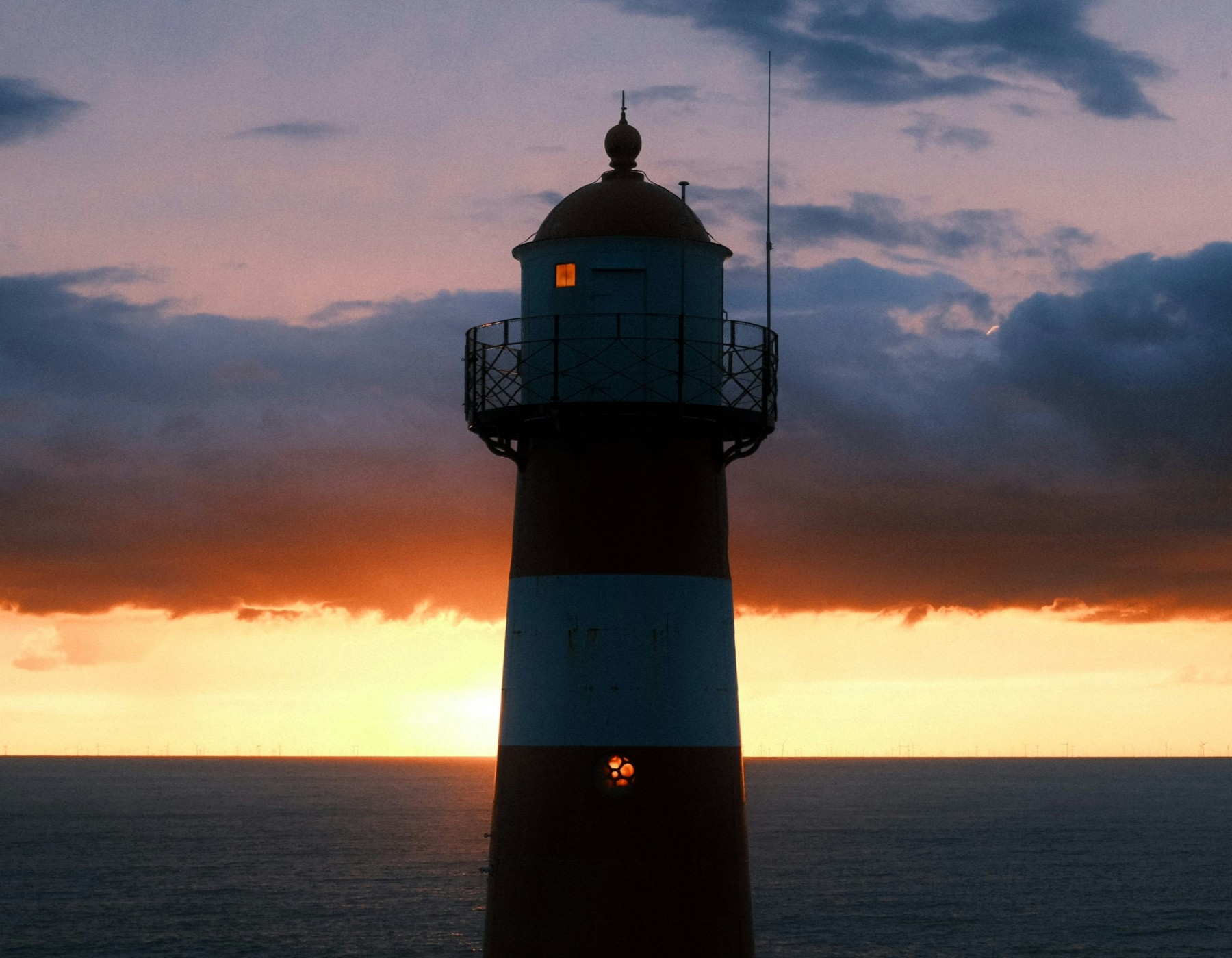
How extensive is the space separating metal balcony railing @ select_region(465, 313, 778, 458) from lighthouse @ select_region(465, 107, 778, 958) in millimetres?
25

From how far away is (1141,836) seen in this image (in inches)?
6816

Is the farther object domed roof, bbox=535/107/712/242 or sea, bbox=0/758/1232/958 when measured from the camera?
sea, bbox=0/758/1232/958

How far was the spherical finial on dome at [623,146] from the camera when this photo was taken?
19.5 metres

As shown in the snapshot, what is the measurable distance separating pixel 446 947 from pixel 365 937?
6.48 meters

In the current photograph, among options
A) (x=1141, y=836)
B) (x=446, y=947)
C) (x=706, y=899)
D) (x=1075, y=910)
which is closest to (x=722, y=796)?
(x=706, y=899)

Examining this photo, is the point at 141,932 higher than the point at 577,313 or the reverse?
the reverse

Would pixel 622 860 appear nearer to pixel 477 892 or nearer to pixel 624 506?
pixel 624 506

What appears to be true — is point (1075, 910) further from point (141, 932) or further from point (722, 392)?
point (722, 392)

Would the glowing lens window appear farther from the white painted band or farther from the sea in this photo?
the sea

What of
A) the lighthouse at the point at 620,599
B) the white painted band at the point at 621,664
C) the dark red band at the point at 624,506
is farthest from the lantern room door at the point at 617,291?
the white painted band at the point at 621,664

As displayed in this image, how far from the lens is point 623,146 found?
1953 centimetres

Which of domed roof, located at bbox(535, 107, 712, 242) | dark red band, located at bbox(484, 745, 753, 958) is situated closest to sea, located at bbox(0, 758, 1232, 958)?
dark red band, located at bbox(484, 745, 753, 958)

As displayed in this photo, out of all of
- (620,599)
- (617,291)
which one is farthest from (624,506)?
(617,291)

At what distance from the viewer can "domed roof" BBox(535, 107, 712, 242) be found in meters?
18.6
